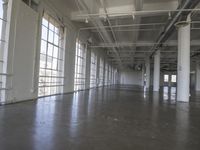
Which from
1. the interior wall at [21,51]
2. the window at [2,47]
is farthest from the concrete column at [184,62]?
the window at [2,47]

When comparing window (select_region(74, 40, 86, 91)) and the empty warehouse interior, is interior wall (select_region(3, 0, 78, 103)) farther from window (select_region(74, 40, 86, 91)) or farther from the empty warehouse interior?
window (select_region(74, 40, 86, 91))

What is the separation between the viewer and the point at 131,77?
34.4m

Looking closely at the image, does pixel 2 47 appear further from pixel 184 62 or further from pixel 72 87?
pixel 184 62

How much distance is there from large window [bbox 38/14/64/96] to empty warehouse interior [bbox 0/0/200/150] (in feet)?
0.15

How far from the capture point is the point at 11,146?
2246 mm

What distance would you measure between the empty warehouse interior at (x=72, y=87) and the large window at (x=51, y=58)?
0.04m

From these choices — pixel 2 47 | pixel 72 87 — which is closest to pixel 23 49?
pixel 2 47

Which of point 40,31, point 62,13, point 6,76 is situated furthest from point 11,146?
point 62,13

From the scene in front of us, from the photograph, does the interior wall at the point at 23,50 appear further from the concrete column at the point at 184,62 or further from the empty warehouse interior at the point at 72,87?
the concrete column at the point at 184,62

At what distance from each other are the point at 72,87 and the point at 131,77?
2519 centimetres

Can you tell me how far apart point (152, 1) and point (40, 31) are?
16.4ft

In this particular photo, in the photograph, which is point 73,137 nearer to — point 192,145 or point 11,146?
point 11,146

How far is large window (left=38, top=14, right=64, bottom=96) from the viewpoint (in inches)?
293

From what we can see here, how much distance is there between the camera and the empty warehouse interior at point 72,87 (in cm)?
269
